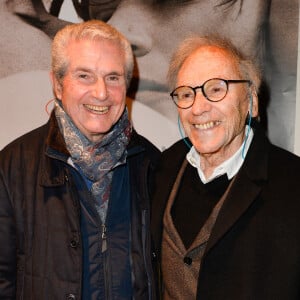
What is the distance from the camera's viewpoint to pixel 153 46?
6.31 ft

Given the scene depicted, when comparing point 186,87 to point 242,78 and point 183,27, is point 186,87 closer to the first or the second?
point 242,78

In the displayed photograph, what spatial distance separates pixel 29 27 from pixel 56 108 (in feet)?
1.94

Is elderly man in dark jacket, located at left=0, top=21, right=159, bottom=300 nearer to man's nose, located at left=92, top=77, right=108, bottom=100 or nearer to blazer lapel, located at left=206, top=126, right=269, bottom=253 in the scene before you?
man's nose, located at left=92, top=77, right=108, bottom=100

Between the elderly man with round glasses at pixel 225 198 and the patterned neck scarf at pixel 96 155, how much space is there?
0.67 ft

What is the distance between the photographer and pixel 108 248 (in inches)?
58.8

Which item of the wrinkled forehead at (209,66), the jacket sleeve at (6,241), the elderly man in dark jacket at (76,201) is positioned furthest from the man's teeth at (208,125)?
the jacket sleeve at (6,241)

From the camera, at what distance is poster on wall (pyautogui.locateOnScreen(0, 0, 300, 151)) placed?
1835mm

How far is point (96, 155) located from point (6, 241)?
0.45 metres

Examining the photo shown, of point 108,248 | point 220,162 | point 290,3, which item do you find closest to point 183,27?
point 290,3

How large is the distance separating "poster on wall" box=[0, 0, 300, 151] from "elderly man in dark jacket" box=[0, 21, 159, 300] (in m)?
0.39

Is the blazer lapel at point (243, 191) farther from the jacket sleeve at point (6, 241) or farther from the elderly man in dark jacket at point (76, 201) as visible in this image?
the jacket sleeve at point (6, 241)

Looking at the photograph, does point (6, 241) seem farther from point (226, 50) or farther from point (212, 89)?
point (226, 50)

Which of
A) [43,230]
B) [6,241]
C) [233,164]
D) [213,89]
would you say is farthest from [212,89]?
[6,241]

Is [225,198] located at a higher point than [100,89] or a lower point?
lower
